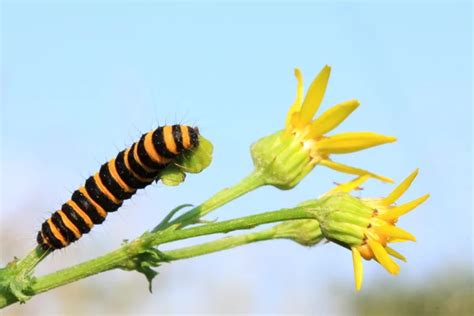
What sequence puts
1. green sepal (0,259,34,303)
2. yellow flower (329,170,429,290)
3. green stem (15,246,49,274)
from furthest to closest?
yellow flower (329,170,429,290)
green stem (15,246,49,274)
green sepal (0,259,34,303)

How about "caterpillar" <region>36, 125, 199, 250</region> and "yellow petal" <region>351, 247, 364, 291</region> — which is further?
"caterpillar" <region>36, 125, 199, 250</region>

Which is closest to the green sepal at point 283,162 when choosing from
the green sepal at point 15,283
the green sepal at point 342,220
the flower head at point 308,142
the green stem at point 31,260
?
the flower head at point 308,142

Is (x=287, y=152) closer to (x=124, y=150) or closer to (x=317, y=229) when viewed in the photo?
(x=317, y=229)

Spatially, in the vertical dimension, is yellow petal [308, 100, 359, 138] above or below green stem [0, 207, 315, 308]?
above

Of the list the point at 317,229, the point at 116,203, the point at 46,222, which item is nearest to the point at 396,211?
the point at 317,229

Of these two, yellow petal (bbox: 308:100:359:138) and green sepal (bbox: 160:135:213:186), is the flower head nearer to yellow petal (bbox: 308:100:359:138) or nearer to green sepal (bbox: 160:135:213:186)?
yellow petal (bbox: 308:100:359:138)

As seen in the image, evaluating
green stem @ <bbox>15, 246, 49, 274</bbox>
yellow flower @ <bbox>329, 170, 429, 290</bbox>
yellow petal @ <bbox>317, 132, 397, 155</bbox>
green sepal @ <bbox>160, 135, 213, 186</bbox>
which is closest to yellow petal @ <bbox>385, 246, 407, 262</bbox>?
yellow flower @ <bbox>329, 170, 429, 290</bbox>

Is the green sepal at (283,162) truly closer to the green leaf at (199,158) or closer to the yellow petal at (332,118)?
the yellow petal at (332,118)
